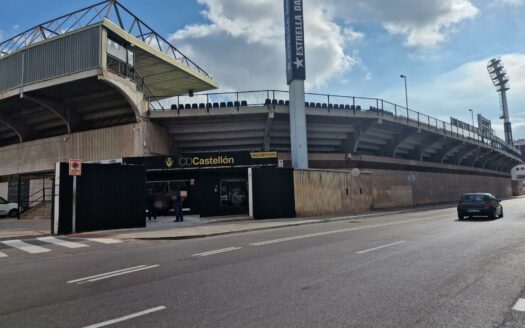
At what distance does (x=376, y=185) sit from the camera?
107 ft

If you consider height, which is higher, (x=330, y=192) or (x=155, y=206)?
(x=330, y=192)

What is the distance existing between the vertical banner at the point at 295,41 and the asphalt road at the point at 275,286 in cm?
2047

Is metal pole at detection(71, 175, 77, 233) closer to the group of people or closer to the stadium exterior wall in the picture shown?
the group of people

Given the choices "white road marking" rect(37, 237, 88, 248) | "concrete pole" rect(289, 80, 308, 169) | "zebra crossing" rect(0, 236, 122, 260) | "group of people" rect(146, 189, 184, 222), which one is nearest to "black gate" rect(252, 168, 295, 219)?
"group of people" rect(146, 189, 184, 222)

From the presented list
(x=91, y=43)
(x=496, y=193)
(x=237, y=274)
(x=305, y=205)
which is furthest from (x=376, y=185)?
(x=496, y=193)

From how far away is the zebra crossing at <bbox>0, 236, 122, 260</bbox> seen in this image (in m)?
11.8

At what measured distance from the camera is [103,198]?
1761cm

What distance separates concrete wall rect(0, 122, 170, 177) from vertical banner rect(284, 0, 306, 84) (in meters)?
11.6

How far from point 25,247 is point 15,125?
92.6 feet

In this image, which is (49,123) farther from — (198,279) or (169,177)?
(198,279)

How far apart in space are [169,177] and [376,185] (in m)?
17.4

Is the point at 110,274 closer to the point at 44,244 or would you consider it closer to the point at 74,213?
the point at 44,244

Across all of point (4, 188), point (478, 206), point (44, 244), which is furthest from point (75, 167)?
point (4, 188)

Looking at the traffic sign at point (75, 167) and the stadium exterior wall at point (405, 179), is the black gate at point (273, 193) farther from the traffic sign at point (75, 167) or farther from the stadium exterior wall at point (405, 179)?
the traffic sign at point (75, 167)
